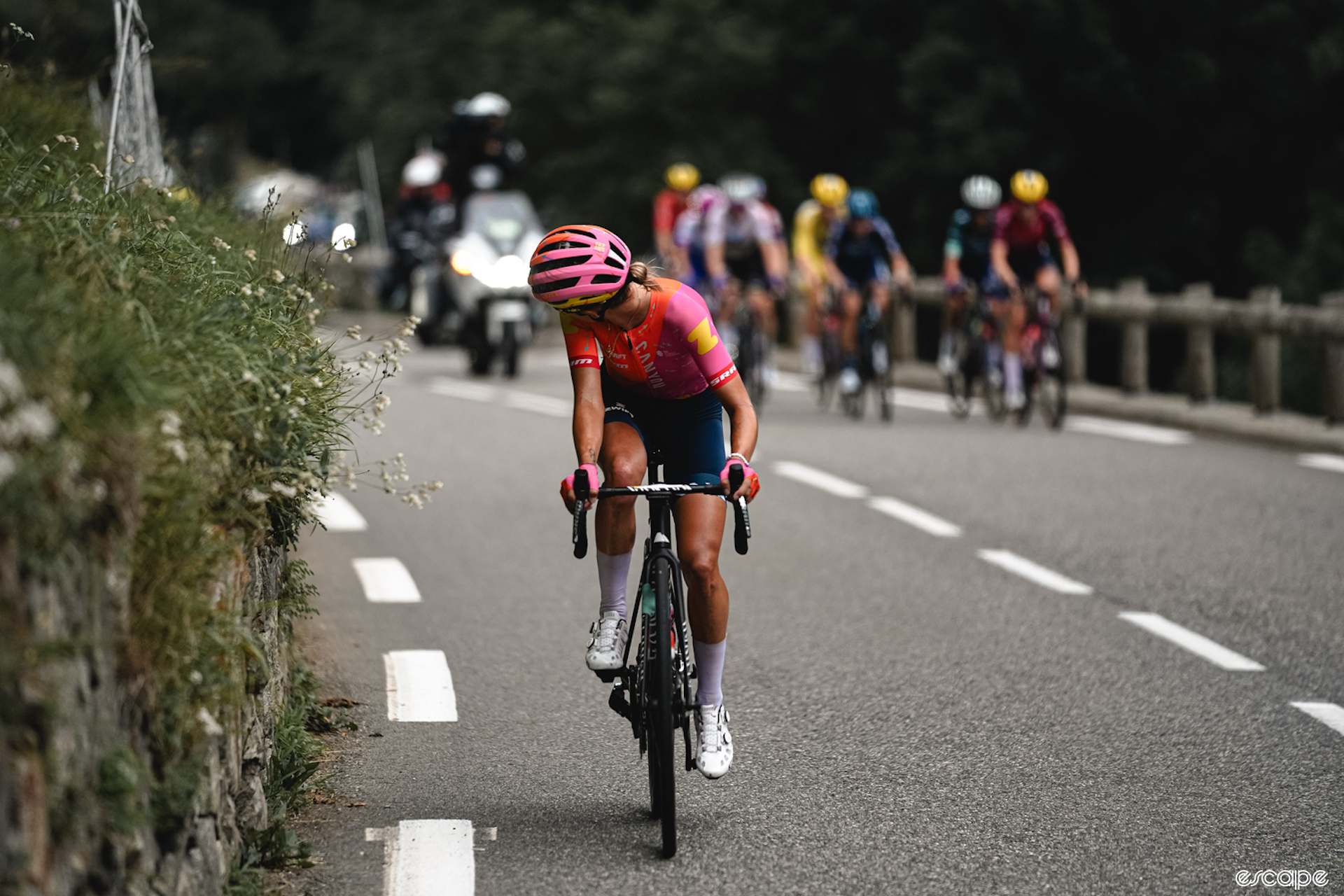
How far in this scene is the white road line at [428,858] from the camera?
480cm

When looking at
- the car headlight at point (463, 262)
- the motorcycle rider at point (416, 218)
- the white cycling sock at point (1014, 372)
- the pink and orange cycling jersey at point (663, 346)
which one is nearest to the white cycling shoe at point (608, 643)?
the pink and orange cycling jersey at point (663, 346)

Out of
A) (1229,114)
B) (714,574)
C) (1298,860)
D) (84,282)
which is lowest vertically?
(1298,860)

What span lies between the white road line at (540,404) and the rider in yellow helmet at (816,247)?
2343 millimetres

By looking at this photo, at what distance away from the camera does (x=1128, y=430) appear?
1603cm

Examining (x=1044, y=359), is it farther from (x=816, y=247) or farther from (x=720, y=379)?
(x=720, y=379)

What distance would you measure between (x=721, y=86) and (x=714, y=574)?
3772 centimetres

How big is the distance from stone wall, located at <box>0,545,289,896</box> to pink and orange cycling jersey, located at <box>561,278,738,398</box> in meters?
1.39

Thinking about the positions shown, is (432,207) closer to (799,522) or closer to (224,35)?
(799,522)

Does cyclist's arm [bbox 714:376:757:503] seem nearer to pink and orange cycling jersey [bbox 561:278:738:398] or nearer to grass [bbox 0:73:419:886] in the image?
pink and orange cycling jersey [bbox 561:278:738:398]

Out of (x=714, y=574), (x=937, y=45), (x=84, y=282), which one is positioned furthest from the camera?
(x=937, y=45)

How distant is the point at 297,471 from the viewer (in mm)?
4996

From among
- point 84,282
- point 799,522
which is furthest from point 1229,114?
point 84,282
